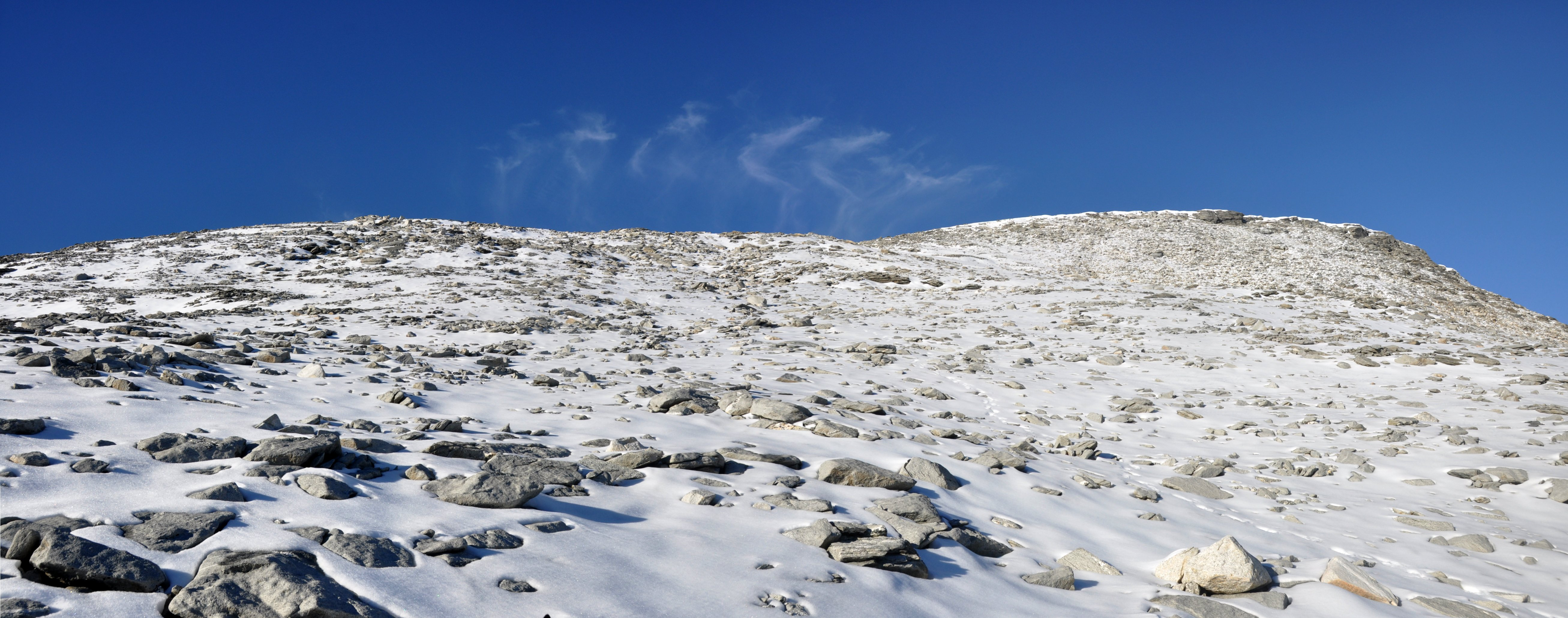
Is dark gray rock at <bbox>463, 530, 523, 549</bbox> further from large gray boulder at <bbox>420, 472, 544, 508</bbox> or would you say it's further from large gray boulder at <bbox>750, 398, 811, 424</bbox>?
large gray boulder at <bbox>750, 398, 811, 424</bbox>

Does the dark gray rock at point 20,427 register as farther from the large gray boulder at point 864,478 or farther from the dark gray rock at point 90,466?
the large gray boulder at point 864,478

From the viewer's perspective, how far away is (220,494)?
426cm

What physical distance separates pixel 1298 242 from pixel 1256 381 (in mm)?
30884

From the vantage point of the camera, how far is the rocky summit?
151 inches

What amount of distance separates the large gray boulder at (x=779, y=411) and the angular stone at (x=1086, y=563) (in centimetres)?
392

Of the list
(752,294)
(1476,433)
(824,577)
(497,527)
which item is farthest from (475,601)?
(752,294)

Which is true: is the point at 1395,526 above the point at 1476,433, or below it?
below

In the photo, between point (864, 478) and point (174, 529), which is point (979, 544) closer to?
point (864, 478)

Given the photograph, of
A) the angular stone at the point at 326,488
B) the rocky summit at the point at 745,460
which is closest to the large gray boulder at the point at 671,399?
the rocky summit at the point at 745,460

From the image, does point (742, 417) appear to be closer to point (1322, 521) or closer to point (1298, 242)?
point (1322, 521)

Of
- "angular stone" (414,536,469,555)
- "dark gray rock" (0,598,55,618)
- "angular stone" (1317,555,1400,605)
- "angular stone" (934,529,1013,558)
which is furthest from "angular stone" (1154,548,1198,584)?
"dark gray rock" (0,598,55,618)

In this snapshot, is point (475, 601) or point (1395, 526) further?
point (1395, 526)

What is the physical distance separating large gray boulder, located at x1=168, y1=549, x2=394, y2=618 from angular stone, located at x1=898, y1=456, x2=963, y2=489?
185 inches

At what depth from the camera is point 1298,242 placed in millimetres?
39219
